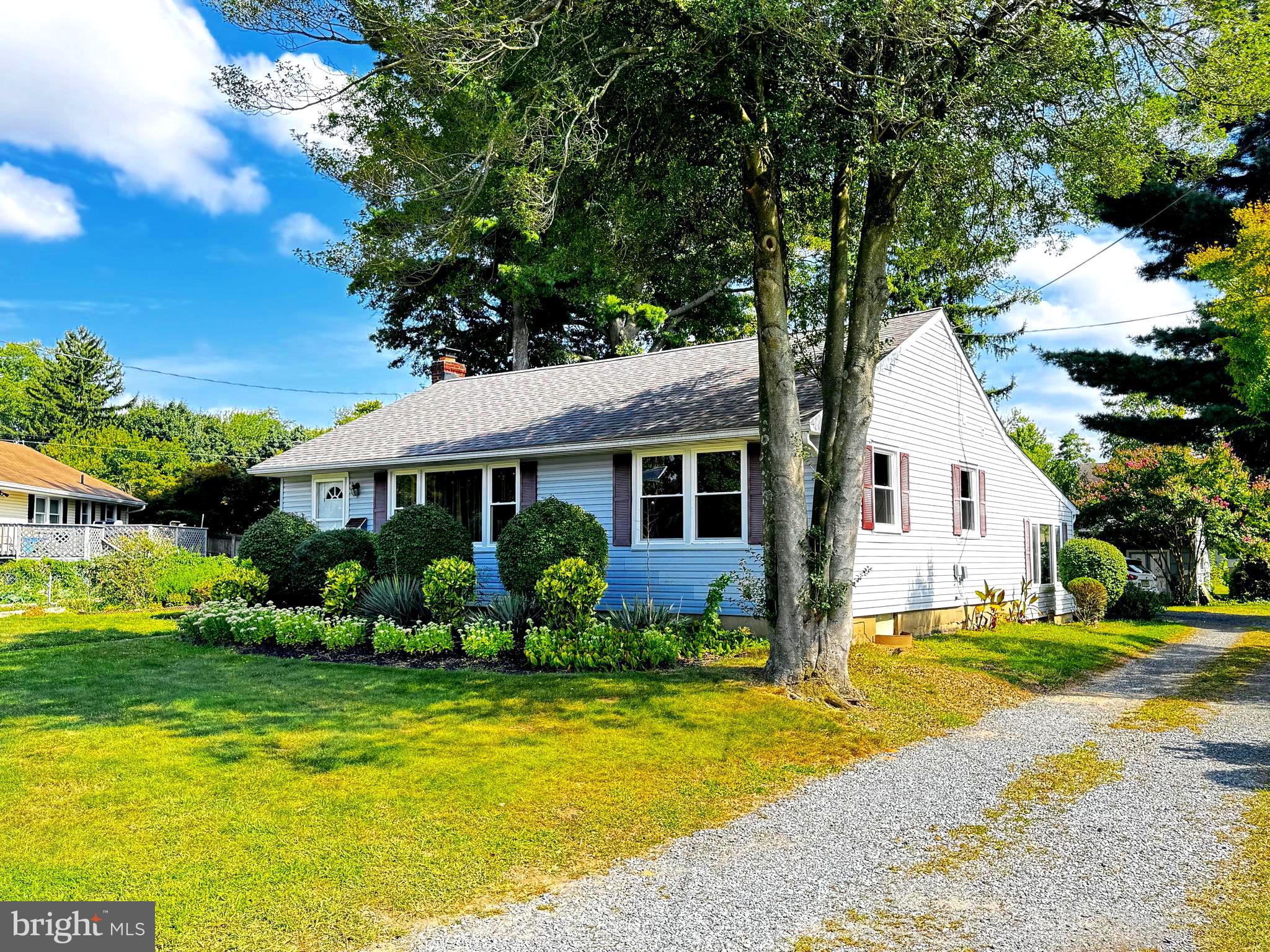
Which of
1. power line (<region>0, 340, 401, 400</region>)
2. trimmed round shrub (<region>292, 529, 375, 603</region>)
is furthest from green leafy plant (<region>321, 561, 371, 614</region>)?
power line (<region>0, 340, 401, 400</region>)

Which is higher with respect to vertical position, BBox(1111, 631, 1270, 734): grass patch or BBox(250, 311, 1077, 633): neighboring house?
BBox(250, 311, 1077, 633): neighboring house

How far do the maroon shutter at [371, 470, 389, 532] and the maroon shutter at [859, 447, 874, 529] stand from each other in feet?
32.7

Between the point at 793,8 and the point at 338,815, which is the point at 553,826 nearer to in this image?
the point at 338,815

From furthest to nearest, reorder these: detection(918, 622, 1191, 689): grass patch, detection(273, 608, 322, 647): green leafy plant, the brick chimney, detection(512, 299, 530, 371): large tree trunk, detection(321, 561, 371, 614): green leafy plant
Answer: detection(512, 299, 530, 371): large tree trunk
the brick chimney
detection(321, 561, 371, 614): green leafy plant
detection(273, 608, 322, 647): green leafy plant
detection(918, 622, 1191, 689): grass patch

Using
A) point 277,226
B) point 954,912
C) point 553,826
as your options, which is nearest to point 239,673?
point 553,826

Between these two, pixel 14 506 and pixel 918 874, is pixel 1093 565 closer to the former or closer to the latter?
pixel 918 874

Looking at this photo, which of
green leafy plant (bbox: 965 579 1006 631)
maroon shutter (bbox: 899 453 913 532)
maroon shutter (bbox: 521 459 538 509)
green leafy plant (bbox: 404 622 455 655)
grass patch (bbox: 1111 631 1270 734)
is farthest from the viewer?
green leafy plant (bbox: 965 579 1006 631)

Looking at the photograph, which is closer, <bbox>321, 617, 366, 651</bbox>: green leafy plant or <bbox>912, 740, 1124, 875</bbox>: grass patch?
<bbox>912, 740, 1124, 875</bbox>: grass patch

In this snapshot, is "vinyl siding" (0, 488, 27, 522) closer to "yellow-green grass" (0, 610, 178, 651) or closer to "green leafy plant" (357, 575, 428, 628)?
"yellow-green grass" (0, 610, 178, 651)

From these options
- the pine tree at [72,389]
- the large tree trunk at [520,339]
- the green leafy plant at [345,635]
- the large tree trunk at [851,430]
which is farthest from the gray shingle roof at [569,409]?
the pine tree at [72,389]

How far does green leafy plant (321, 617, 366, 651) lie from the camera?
39.8 feet

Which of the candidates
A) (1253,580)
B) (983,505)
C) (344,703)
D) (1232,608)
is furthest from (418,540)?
(1253,580)

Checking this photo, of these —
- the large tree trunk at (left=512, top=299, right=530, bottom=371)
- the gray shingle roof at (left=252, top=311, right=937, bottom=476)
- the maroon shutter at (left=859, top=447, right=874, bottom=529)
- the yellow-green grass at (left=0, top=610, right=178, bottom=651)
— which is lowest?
the yellow-green grass at (left=0, top=610, right=178, bottom=651)

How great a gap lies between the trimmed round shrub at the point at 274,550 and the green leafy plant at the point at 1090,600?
1721cm
